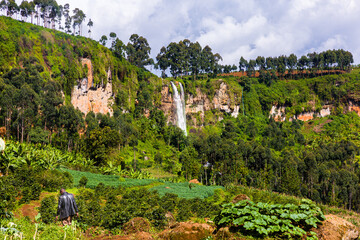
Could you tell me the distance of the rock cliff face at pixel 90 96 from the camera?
60.9 m

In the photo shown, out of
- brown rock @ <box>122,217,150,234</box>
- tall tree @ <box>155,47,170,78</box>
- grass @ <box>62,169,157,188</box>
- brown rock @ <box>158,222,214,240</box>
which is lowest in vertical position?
grass @ <box>62,169,157,188</box>

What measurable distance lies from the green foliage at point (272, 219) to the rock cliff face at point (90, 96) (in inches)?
2302

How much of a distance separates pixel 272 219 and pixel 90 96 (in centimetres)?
6315

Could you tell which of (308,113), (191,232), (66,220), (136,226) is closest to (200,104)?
(308,113)

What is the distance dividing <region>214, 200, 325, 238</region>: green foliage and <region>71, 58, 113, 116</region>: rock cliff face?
58472 millimetres

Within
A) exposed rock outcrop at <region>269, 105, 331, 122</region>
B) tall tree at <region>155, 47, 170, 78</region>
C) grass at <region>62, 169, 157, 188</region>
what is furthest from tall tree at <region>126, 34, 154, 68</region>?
grass at <region>62, 169, 157, 188</region>

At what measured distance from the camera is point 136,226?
9.23 m

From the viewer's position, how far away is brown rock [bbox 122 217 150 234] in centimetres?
912

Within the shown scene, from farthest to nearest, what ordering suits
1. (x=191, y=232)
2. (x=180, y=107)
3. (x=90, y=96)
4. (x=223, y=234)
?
(x=180, y=107)
(x=90, y=96)
(x=191, y=232)
(x=223, y=234)

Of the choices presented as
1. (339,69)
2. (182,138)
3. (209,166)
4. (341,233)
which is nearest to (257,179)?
(209,166)

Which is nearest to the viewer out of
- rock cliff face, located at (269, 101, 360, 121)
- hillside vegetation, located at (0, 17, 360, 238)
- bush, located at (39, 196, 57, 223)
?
bush, located at (39, 196, 57, 223)

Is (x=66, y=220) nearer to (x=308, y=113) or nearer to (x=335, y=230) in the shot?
(x=335, y=230)

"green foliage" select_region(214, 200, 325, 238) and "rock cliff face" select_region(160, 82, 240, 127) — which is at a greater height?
"rock cliff face" select_region(160, 82, 240, 127)

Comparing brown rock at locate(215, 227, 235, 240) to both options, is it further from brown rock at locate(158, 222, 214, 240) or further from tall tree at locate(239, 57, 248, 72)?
tall tree at locate(239, 57, 248, 72)
